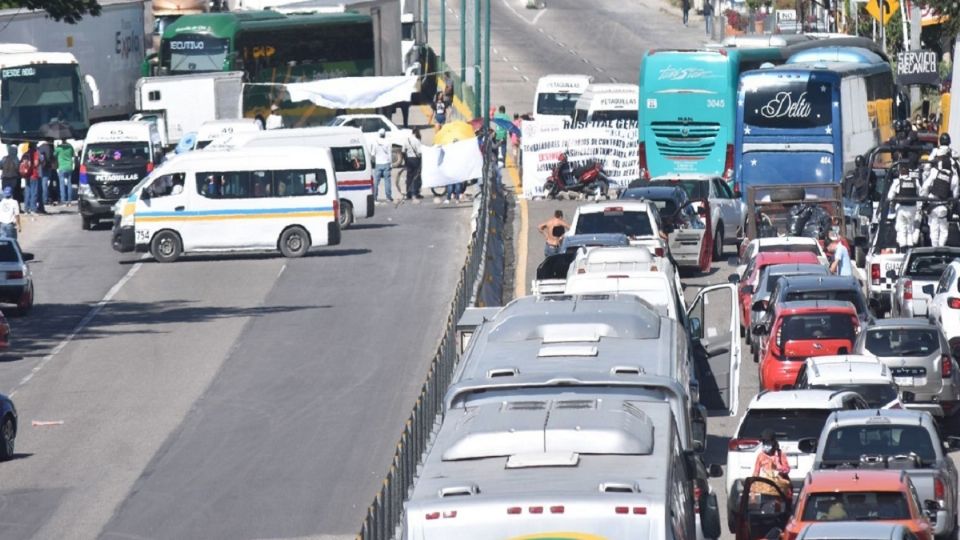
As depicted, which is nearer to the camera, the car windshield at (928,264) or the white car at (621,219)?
the car windshield at (928,264)

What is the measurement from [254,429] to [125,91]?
4016cm

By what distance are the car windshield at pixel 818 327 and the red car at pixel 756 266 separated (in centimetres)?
457

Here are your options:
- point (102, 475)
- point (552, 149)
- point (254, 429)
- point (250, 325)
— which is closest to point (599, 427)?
point (102, 475)

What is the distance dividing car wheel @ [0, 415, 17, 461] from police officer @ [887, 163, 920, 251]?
15.4 metres

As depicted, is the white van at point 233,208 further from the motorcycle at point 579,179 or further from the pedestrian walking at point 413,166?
the motorcycle at point 579,179

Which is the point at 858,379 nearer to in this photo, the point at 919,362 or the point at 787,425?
the point at 787,425

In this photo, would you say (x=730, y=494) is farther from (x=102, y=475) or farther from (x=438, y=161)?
(x=438, y=161)

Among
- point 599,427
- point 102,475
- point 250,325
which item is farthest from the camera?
point 250,325

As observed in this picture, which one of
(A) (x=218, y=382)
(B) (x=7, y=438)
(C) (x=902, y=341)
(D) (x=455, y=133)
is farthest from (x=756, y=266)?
(D) (x=455, y=133)

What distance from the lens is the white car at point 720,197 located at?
4044 cm

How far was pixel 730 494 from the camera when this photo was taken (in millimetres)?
20000

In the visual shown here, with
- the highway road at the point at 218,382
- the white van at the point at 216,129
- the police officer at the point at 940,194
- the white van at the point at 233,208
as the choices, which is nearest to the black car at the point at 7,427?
the highway road at the point at 218,382

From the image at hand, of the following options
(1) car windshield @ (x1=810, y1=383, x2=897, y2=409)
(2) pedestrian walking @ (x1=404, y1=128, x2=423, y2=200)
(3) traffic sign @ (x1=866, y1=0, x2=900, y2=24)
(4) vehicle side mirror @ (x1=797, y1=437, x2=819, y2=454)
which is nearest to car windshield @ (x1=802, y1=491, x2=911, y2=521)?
(4) vehicle side mirror @ (x1=797, y1=437, x2=819, y2=454)

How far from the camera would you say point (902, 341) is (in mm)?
25031
